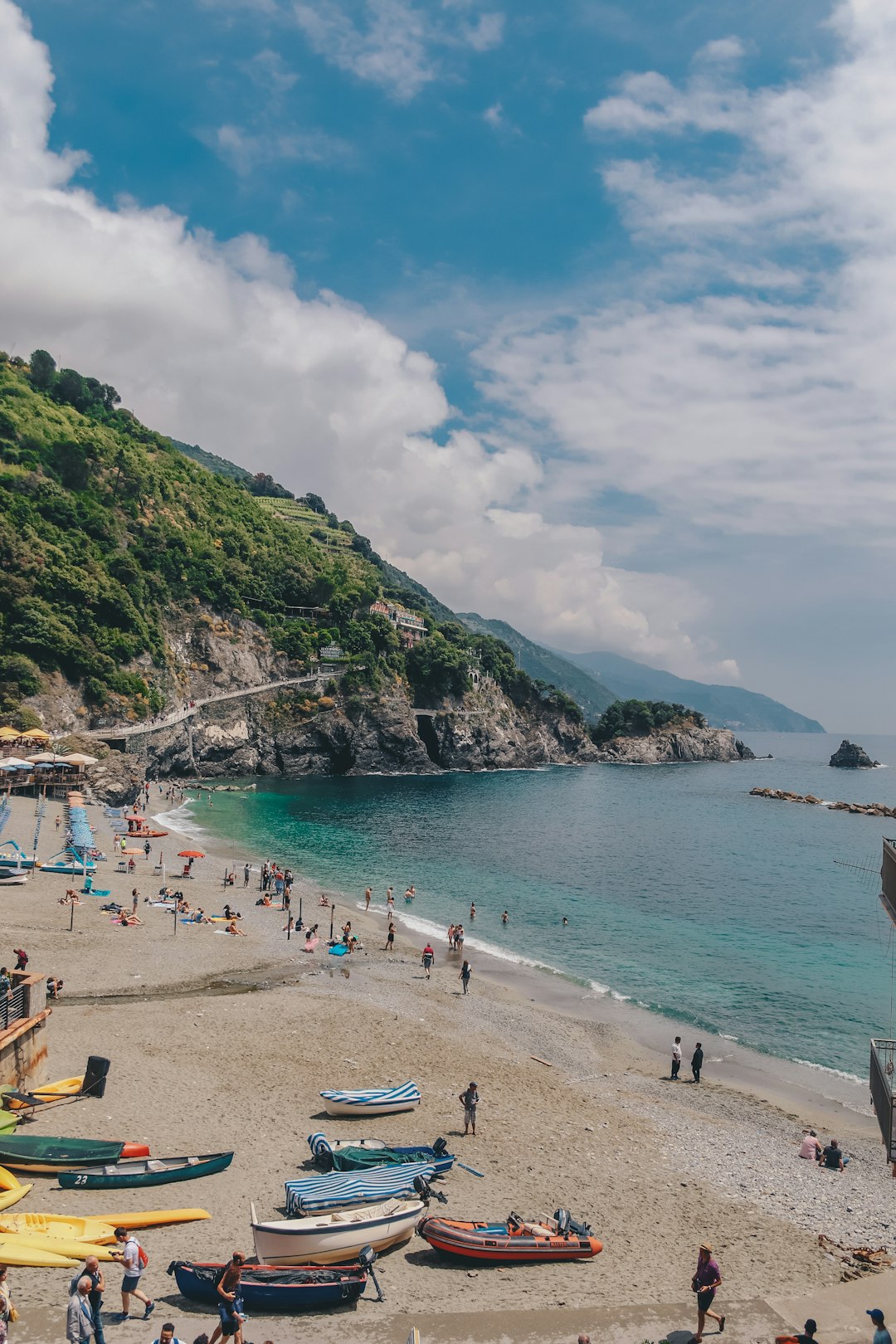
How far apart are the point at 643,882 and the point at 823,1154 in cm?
3633

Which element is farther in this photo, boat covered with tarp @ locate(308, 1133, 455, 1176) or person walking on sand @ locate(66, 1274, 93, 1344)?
boat covered with tarp @ locate(308, 1133, 455, 1176)

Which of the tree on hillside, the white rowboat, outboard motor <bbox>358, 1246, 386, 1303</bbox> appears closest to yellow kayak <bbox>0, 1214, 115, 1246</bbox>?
the white rowboat

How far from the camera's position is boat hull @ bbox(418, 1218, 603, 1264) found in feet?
45.3

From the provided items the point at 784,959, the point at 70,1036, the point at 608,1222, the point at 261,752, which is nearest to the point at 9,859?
the point at 70,1036

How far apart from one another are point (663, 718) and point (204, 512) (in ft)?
362

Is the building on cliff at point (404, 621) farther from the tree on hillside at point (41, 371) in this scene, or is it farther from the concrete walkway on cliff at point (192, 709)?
the tree on hillside at point (41, 371)

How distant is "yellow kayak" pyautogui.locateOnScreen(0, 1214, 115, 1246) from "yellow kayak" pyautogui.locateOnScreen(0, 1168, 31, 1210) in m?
0.56

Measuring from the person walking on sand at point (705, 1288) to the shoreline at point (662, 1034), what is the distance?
13.2m

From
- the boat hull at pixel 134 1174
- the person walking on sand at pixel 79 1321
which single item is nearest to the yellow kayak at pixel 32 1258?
the person walking on sand at pixel 79 1321

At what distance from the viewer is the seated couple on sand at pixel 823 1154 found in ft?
65.4

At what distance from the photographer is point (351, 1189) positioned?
14547mm

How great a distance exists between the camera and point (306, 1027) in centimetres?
2553

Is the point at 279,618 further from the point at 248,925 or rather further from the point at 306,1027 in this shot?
the point at 306,1027

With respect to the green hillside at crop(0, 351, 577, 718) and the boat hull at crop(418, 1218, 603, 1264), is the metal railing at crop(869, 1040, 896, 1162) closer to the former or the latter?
the boat hull at crop(418, 1218, 603, 1264)
